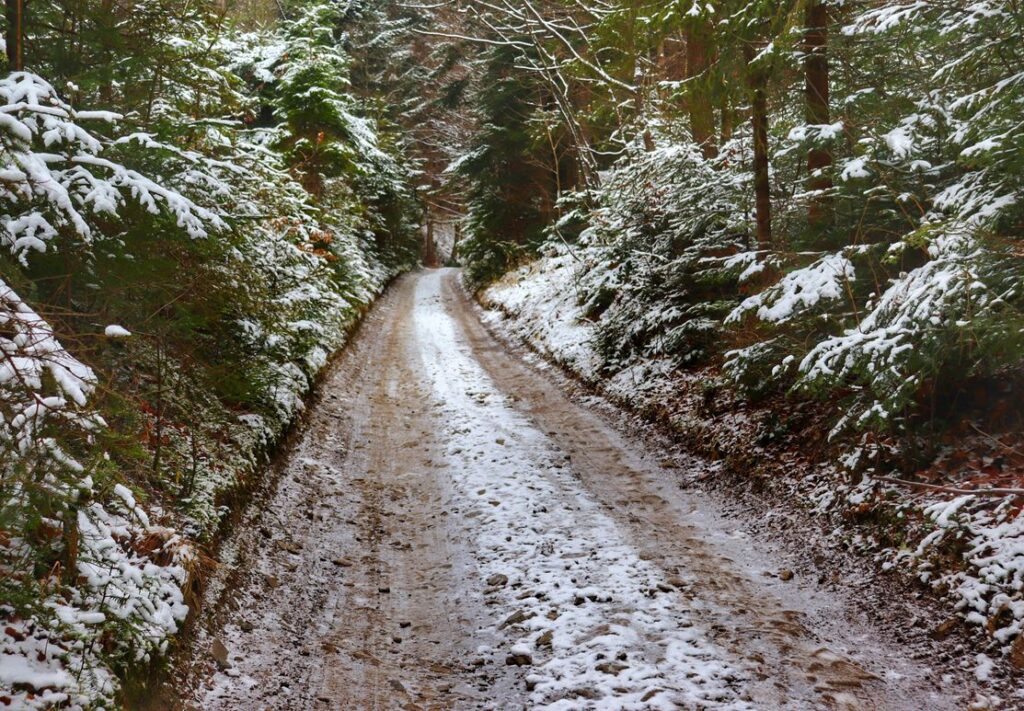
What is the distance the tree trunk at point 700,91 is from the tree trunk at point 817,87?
128 cm

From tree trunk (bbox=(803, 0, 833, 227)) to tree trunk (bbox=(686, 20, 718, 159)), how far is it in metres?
1.28

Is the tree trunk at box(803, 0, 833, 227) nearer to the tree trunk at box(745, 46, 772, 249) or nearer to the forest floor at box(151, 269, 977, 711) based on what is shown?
the tree trunk at box(745, 46, 772, 249)

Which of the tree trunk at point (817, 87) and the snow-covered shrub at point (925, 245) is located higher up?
the tree trunk at point (817, 87)

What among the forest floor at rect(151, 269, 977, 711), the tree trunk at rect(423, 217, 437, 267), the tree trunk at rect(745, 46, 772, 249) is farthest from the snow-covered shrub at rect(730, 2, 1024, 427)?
the tree trunk at rect(423, 217, 437, 267)

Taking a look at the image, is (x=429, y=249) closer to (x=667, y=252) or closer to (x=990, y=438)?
(x=667, y=252)

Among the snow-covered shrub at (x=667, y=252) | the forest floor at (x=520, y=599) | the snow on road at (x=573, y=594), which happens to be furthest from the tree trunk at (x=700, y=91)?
the snow on road at (x=573, y=594)

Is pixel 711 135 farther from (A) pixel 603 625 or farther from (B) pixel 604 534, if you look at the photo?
(A) pixel 603 625

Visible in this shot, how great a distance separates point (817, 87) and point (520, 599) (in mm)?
6624

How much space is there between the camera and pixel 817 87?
7.55 metres

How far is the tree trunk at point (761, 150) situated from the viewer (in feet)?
26.5

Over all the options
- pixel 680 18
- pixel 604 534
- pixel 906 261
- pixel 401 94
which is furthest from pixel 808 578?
pixel 401 94

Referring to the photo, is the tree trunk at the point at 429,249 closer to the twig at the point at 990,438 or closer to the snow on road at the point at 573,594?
the snow on road at the point at 573,594

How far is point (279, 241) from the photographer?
9.23m

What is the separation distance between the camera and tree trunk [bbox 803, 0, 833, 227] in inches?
286
